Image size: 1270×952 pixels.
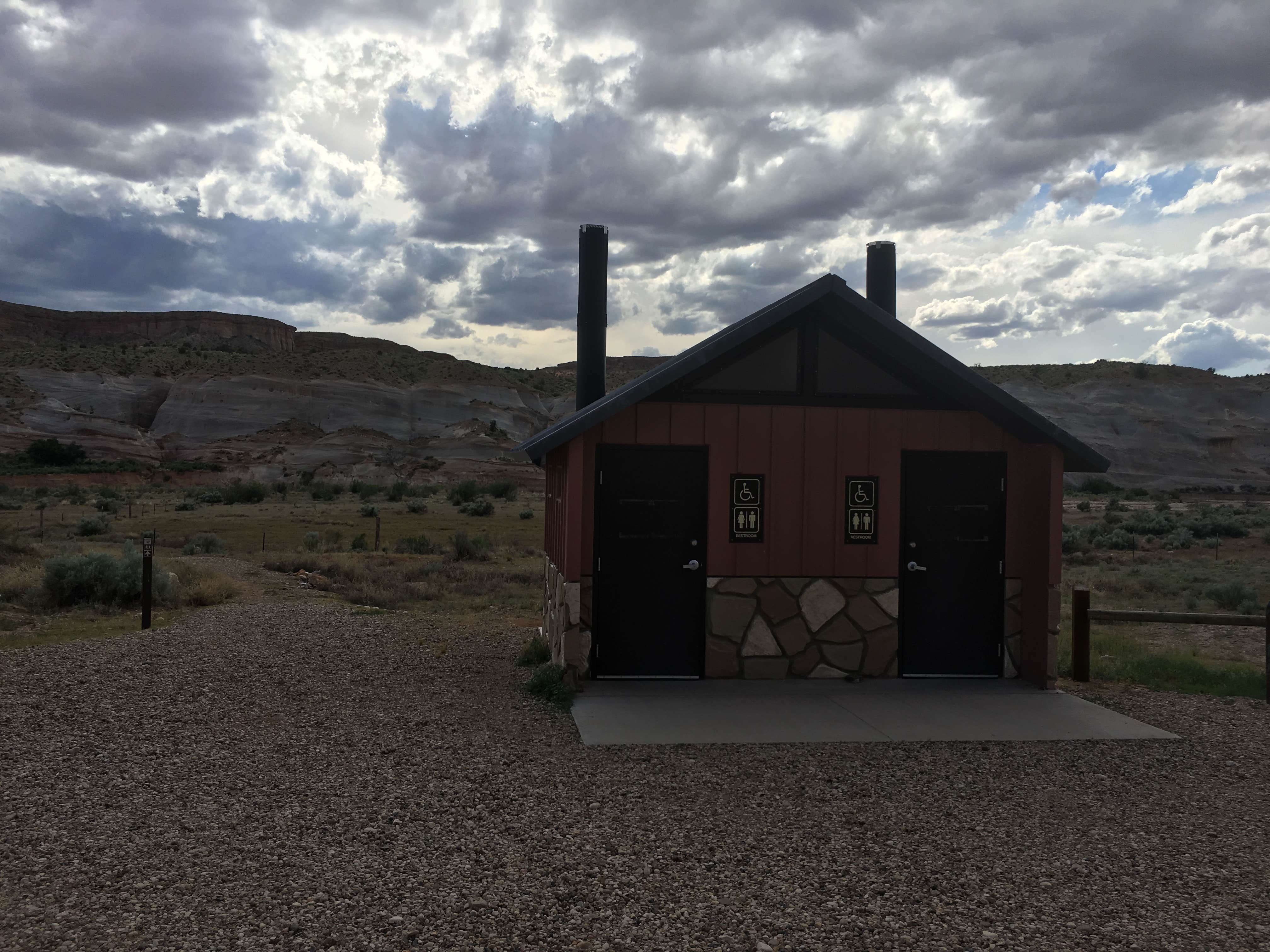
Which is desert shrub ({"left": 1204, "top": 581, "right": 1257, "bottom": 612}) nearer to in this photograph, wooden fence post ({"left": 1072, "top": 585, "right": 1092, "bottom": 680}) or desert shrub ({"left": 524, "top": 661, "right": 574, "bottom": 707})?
wooden fence post ({"left": 1072, "top": 585, "right": 1092, "bottom": 680})

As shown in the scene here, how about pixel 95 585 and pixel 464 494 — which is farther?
pixel 464 494

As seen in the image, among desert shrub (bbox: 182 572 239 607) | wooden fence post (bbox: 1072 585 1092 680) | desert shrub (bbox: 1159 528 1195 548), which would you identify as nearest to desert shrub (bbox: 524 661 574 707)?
wooden fence post (bbox: 1072 585 1092 680)

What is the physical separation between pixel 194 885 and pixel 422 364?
88093 mm

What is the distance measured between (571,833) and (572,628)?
3.66 metres

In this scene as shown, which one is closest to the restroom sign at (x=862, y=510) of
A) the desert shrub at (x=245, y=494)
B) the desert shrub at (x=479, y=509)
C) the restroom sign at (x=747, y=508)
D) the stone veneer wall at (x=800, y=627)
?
the stone veneer wall at (x=800, y=627)

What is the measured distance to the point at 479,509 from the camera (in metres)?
38.6

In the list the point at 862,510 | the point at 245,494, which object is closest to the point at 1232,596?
the point at 862,510

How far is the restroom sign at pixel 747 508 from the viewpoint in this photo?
938cm

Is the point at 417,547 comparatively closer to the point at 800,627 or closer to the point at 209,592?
the point at 209,592

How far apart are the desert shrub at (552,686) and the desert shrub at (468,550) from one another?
13844 mm

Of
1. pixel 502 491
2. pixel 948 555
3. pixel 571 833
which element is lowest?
pixel 571 833

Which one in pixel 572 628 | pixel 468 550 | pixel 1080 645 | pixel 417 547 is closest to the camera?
pixel 572 628

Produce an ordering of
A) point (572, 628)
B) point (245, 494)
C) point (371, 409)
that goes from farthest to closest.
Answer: point (371, 409) < point (245, 494) < point (572, 628)

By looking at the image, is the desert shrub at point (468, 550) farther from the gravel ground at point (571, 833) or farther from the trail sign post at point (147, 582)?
the gravel ground at point (571, 833)
